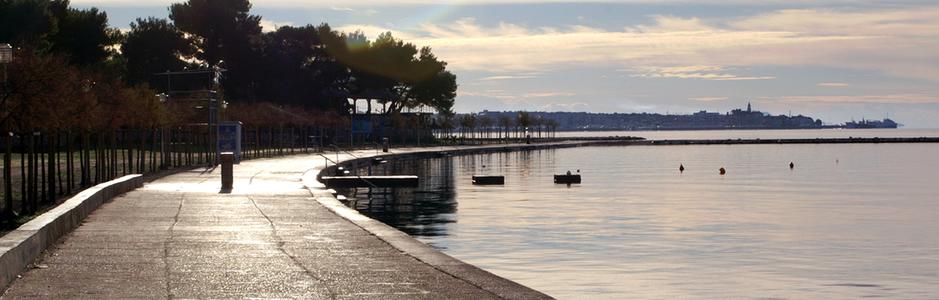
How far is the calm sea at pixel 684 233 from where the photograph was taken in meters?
25.8

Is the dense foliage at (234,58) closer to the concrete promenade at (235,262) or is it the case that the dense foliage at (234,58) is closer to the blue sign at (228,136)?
the blue sign at (228,136)

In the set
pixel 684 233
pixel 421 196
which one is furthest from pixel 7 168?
pixel 421 196

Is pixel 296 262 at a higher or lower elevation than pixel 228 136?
lower

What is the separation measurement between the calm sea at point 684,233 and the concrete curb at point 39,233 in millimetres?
8072

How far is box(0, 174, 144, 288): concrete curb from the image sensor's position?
16453 millimetres

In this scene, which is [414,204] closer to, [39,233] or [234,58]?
[39,233]

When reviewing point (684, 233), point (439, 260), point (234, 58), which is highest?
point (234, 58)

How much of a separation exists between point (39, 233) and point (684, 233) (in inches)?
884

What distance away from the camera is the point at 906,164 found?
384 feet

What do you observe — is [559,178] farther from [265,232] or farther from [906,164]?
[906,164]

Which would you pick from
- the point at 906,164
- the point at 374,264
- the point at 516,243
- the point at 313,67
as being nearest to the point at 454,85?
the point at 313,67

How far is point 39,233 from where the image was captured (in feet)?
64.5

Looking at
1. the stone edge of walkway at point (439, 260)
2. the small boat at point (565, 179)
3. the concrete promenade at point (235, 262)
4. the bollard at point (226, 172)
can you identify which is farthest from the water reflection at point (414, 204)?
the concrete promenade at point (235, 262)

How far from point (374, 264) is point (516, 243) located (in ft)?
48.0
